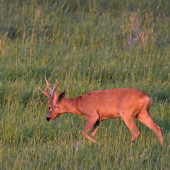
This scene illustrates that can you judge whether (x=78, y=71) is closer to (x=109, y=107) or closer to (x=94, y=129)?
(x=94, y=129)

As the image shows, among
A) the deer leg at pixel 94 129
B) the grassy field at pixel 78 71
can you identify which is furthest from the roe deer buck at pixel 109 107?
the grassy field at pixel 78 71

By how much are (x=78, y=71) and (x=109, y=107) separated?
3193 millimetres

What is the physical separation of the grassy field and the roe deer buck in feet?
0.65

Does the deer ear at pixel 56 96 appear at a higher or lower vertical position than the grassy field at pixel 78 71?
higher

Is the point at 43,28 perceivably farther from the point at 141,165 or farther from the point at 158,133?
the point at 141,165

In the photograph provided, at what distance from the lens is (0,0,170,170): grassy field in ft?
17.1

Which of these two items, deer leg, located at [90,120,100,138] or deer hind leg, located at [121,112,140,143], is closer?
deer hind leg, located at [121,112,140,143]

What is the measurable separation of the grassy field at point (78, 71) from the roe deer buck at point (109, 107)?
197 millimetres

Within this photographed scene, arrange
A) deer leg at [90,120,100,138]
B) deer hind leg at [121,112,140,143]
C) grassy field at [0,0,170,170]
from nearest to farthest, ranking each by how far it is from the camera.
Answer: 1. grassy field at [0,0,170,170]
2. deer hind leg at [121,112,140,143]
3. deer leg at [90,120,100,138]

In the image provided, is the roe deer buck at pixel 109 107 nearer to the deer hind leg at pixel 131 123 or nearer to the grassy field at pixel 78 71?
the deer hind leg at pixel 131 123

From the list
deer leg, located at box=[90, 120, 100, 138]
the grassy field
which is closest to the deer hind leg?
the grassy field

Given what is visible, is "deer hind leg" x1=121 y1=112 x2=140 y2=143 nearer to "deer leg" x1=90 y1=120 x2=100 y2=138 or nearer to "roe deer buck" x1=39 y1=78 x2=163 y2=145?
"roe deer buck" x1=39 y1=78 x2=163 y2=145

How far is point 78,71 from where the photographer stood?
921 cm

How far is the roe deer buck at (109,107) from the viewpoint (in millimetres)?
5902
